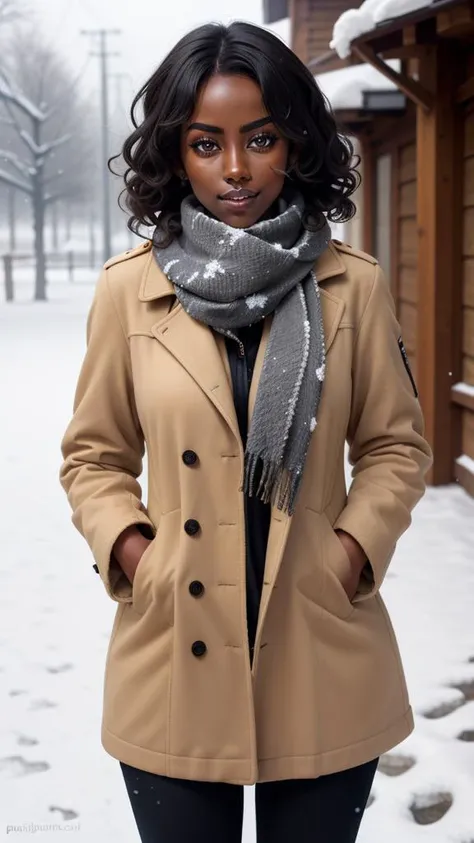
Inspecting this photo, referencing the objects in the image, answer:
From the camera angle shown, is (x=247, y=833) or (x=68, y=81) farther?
(x=68, y=81)

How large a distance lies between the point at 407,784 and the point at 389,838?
0.31m

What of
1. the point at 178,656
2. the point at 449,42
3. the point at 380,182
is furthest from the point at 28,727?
the point at 380,182

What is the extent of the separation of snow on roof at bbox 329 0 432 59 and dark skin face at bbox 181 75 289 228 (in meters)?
4.30

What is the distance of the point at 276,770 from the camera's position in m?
1.65

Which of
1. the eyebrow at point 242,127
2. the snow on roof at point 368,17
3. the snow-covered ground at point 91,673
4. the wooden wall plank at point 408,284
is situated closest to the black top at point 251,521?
the eyebrow at point 242,127

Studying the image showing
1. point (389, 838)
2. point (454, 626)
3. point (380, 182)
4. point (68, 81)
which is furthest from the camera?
point (68, 81)

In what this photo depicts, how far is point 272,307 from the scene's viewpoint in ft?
5.49

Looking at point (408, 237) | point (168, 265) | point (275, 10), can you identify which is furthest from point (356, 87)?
point (275, 10)

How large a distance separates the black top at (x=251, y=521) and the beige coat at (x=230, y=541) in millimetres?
29

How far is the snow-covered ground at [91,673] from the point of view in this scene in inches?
120

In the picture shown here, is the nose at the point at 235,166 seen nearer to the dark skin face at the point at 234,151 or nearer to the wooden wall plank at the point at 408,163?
the dark skin face at the point at 234,151

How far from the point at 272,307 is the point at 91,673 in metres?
2.67

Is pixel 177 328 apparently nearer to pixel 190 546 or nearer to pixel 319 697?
pixel 190 546

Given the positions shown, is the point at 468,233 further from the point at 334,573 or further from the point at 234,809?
the point at 234,809
